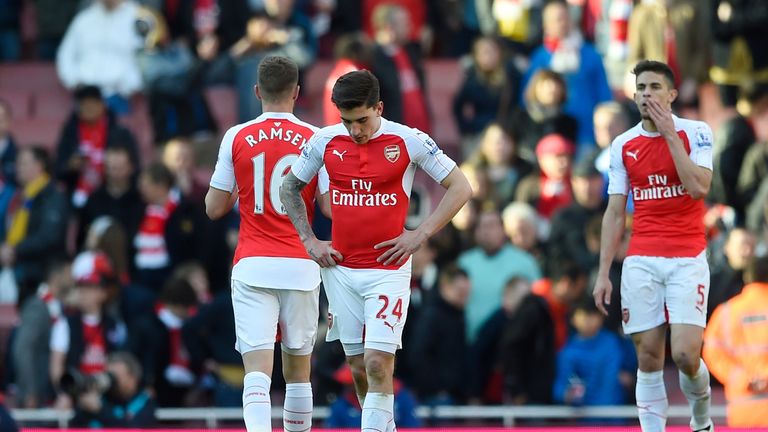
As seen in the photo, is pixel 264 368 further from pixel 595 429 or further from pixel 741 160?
pixel 741 160

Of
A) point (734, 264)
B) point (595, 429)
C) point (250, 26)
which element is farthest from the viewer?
point (250, 26)

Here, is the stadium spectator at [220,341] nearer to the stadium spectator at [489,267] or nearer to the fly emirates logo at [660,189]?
the stadium spectator at [489,267]

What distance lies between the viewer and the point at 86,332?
50.4ft

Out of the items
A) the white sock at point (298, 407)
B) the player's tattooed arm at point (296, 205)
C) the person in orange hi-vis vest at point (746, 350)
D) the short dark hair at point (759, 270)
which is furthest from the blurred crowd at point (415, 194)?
the player's tattooed arm at point (296, 205)

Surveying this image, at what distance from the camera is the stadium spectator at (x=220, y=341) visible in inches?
589

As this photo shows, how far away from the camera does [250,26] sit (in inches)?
727

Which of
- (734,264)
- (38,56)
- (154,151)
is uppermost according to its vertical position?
(38,56)

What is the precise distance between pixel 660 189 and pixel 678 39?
7.31 metres

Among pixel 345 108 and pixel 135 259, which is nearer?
pixel 345 108

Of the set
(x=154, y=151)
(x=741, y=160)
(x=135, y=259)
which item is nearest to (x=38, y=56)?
(x=154, y=151)

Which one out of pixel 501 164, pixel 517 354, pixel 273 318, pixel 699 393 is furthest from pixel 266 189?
pixel 501 164

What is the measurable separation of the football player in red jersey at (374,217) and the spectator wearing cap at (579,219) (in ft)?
16.9

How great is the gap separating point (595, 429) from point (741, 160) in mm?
4721

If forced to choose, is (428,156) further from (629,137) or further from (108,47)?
(108,47)
